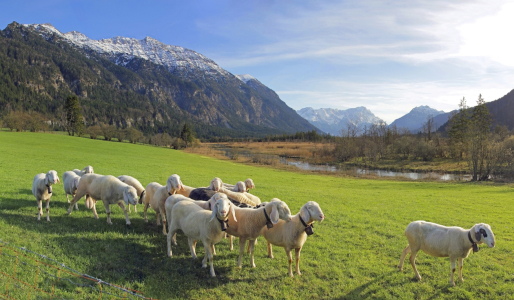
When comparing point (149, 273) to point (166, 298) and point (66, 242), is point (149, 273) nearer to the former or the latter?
point (166, 298)

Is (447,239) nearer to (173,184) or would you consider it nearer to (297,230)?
(297,230)

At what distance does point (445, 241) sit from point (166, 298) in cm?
715

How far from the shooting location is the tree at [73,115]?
266 feet

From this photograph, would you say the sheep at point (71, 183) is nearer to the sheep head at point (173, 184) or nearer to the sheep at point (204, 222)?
the sheep head at point (173, 184)

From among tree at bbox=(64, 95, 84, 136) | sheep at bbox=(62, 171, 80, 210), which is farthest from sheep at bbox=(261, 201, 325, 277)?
tree at bbox=(64, 95, 84, 136)

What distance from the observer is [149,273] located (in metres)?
6.52

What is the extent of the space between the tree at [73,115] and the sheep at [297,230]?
95.7m

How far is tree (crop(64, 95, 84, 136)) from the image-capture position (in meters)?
81.1

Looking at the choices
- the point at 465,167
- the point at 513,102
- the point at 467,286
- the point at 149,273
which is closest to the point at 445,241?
the point at 467,286

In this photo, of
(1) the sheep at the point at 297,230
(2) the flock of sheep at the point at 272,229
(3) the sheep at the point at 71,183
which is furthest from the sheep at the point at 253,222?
(3) the sheep at the point at 71,183

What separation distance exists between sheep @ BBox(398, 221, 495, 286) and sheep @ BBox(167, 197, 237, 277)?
5.14 m

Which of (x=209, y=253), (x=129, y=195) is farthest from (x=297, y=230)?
(x=129, y=195)

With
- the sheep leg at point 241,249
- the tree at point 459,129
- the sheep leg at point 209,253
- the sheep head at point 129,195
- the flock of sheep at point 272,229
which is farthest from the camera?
the tree at point 459,129

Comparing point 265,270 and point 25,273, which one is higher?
point 25,273
